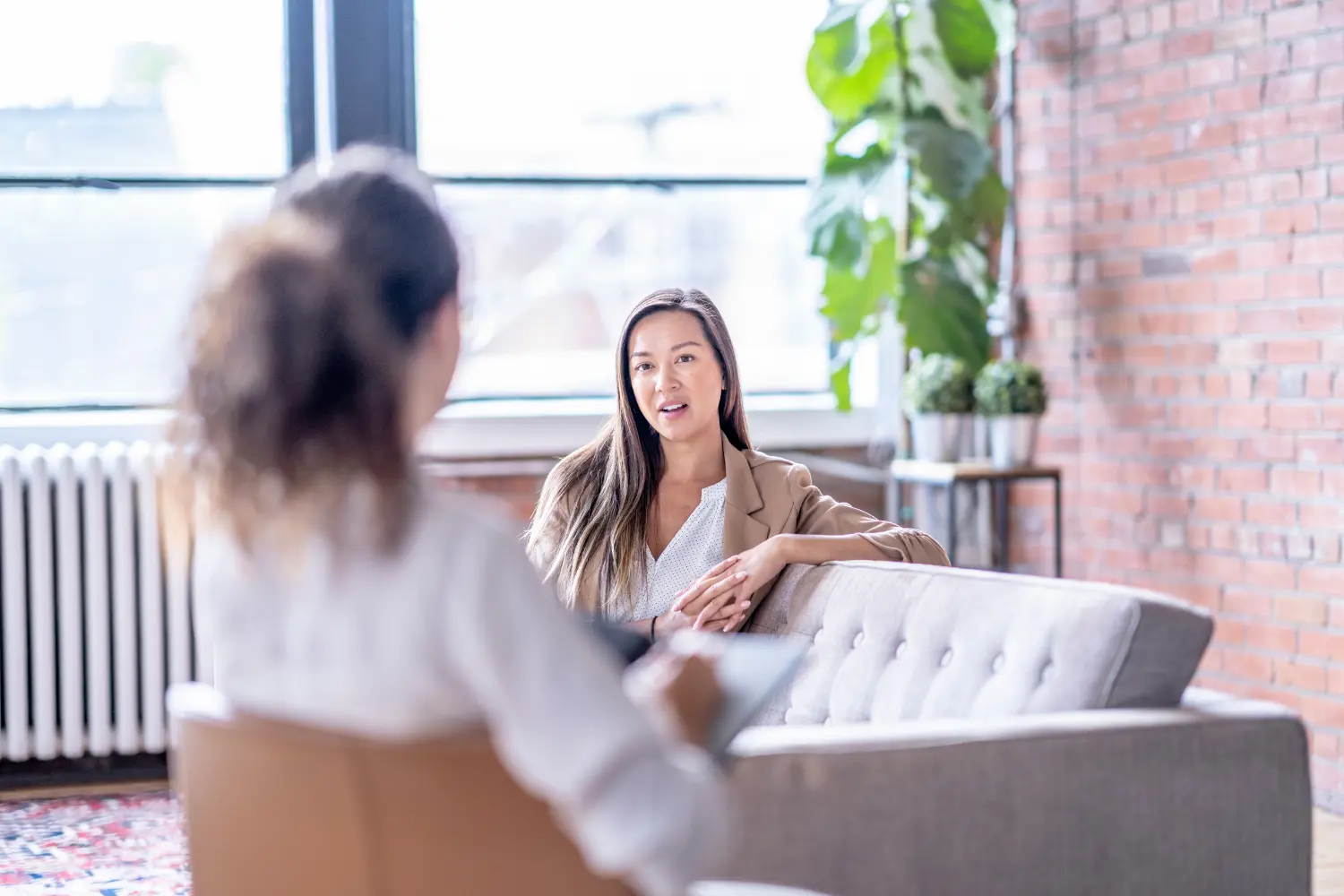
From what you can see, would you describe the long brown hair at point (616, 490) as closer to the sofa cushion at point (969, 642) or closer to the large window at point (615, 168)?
the sofa cushion at point (969, 642)

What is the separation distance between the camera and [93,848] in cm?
361

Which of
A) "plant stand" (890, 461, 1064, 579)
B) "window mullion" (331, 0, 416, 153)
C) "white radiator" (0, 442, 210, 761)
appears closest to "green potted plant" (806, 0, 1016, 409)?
"plant stand" (890, 461, 1064, 579)

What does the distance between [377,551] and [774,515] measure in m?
1.84

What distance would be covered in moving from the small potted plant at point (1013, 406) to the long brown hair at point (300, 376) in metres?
3.36

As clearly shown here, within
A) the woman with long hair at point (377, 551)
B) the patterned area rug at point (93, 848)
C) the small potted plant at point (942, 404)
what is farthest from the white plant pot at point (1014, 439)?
the woman with long hair at point (377, 551)

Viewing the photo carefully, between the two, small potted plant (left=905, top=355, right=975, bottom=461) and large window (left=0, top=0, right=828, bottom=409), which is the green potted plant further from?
large window (left=0, top=0, right=828, bottom=409)

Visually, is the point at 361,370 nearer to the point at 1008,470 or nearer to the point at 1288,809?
the point at 1288,809

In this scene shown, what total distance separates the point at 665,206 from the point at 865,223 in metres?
0.69

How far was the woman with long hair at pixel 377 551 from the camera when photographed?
1084 millimetres

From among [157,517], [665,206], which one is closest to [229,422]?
[157,517]

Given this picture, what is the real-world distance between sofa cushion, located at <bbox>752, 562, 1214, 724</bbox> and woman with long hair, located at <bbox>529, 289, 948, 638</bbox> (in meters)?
0.20

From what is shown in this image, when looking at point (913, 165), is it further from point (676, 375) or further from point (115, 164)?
point (115, 164)

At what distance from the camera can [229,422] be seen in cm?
110

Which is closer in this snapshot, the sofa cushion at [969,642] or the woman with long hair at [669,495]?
the sofa cushion at [969,642]
